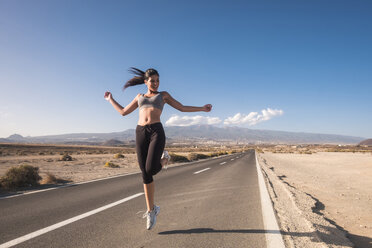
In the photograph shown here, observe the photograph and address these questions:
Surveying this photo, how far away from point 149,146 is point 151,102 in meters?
0.65

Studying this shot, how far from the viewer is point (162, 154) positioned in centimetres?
335

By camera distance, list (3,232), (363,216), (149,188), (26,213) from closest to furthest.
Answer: (3,232)
(149,188)
(26,213)
(363,216)

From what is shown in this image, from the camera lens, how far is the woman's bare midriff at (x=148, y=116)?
3.19m

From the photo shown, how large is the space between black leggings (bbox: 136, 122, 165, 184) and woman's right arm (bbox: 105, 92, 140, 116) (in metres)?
0.45

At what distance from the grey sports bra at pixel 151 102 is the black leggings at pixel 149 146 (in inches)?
10.7

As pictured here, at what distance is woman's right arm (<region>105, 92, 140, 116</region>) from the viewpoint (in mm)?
3498

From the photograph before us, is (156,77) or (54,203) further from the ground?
(156,77)

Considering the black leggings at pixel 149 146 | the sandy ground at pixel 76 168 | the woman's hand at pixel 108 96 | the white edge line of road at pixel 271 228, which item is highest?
the woman's hand at pixel 108 96

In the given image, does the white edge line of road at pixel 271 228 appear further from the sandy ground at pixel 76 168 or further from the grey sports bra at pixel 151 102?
the sandy ground at pixel 76 168

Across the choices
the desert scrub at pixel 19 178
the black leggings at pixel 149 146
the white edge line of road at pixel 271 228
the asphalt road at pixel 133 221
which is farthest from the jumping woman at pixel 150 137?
the desert scrub at pixel 19 178

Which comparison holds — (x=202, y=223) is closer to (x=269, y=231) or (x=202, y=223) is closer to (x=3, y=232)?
(x=269, y=231)

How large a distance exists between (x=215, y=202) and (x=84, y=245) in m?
2.95

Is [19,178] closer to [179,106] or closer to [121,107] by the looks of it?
[121,107]

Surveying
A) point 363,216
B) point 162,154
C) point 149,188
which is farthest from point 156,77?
point 363,216
